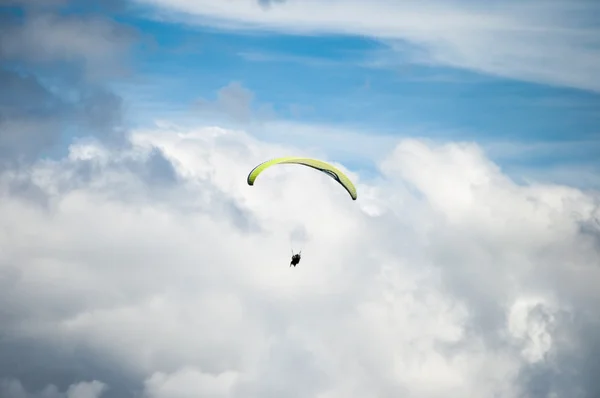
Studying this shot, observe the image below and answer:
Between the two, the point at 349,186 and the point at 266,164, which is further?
the point at 349,186

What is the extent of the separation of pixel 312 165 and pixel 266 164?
7012mm

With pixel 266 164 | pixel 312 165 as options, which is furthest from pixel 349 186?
pixel 266 164

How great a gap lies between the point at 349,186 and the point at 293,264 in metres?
12.4

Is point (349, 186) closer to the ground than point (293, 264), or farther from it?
farther from it

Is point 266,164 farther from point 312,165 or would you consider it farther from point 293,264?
point 293,264

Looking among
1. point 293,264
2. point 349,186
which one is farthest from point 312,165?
point 293,264

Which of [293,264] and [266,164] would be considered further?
[293,264]

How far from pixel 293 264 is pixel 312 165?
13234 mm

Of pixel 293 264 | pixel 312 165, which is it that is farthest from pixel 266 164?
pixel 293 264

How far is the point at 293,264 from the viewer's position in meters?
101

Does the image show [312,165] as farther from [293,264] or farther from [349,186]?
[293,264]

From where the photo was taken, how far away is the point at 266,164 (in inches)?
3706

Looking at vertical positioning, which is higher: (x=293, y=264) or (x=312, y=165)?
(x=312, y=165)
